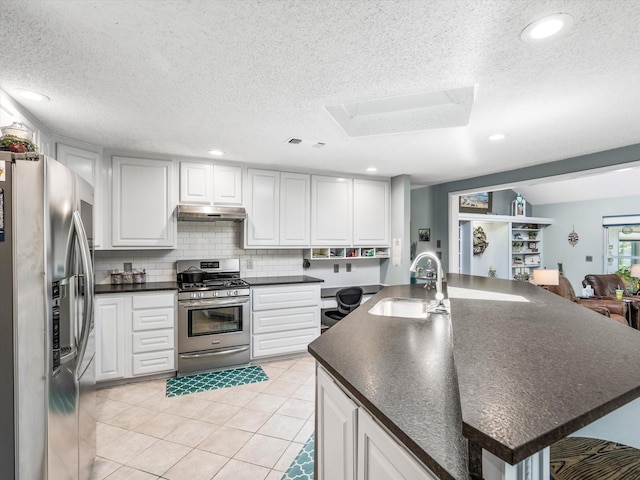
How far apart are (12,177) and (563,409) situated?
186cm

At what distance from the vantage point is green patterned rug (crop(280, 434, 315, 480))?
1903 millimetres

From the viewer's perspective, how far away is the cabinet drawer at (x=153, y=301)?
3.17 m

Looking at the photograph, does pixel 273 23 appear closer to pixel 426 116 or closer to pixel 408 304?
pixel 426 116

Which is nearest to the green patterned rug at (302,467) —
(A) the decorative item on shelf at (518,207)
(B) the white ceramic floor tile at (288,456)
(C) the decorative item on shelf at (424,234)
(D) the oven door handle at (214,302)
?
(B) the white ceramic floor tile at (288,456)

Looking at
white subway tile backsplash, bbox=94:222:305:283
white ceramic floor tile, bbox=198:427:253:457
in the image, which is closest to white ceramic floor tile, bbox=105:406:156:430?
white ceramic floor tile, bbox=198:427:253:457

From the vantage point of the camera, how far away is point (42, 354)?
129 cm

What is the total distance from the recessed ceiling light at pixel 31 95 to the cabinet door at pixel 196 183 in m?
1.48

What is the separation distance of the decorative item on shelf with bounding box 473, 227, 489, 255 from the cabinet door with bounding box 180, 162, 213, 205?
5902mm

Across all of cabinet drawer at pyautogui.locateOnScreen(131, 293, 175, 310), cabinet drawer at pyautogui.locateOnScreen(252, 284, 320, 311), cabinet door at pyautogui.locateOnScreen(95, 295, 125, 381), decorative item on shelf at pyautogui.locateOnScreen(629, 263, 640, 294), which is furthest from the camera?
decorative item on shelf at pyautogui.locateOnScreen(629, 263, 640, 294)

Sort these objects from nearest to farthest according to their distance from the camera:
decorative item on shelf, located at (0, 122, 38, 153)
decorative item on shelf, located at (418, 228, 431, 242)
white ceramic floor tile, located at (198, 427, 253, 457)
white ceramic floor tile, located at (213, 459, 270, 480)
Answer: decorative item on shelf, located at (0, 122, 38, 153), white ceramic floor tile, located at (213, 459, 270, 480), white ceramic floor tile, located at (198, 427, 253, 457), decorative item on shelf, located at (418, 228, 431, 242)

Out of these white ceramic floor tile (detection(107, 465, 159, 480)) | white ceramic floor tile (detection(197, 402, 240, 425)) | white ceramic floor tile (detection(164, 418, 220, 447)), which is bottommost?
white ceramic floor tile (detection(164, 418, 220, 447))

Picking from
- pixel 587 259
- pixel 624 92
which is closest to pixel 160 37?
pixel 624 92

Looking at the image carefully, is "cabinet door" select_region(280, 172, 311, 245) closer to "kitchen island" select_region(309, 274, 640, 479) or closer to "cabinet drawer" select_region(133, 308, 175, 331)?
"cabinet drawer" select_region(133, 308, 175, 331)

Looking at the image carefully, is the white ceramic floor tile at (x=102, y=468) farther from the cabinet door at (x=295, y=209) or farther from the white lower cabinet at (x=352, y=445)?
the cabinet door at (x=295, y=209)
